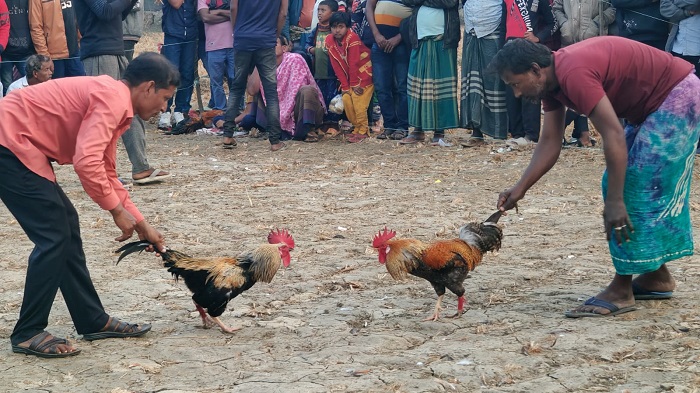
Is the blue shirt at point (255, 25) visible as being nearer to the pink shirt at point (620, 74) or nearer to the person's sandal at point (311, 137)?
the person's sandal at point (311, 137)

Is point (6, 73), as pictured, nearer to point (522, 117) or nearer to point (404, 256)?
point (522, 117)

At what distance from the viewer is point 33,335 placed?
487cm

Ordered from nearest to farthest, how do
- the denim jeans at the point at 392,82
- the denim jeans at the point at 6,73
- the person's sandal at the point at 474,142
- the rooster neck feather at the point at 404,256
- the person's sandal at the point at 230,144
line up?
the rooster neck feather at the point at 404,256 < the person's sandal at the point at 474,142 < the denim jeans at the point at 392,82 < the denim jeans at the point at 6,73 < the person's sandal at the point at 230,144

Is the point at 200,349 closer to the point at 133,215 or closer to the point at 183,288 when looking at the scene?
the point at 133,215

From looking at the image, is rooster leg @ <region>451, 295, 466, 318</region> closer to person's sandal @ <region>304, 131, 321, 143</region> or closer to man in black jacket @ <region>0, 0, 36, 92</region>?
person's sandal @ <region>304, 131, 321, 143</region>

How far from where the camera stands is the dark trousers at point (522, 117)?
11.1m

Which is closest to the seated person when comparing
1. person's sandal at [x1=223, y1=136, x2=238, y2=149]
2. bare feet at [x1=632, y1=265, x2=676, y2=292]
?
person's sandal at [x1=223, y1=136, x2=238, y2=149]

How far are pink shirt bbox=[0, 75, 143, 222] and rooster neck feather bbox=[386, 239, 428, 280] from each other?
157 cm

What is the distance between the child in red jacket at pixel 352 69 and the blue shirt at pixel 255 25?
96 centimetres

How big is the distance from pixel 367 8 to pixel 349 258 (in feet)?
19.5

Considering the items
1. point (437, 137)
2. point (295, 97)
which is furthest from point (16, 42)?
point (437, 137)

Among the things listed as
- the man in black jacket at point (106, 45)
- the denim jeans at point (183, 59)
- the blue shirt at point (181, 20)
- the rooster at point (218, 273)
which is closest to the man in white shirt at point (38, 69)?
the man in black jacket at point (106, 45)

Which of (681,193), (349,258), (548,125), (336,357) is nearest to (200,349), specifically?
(336,357)

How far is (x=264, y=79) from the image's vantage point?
11859 mm
